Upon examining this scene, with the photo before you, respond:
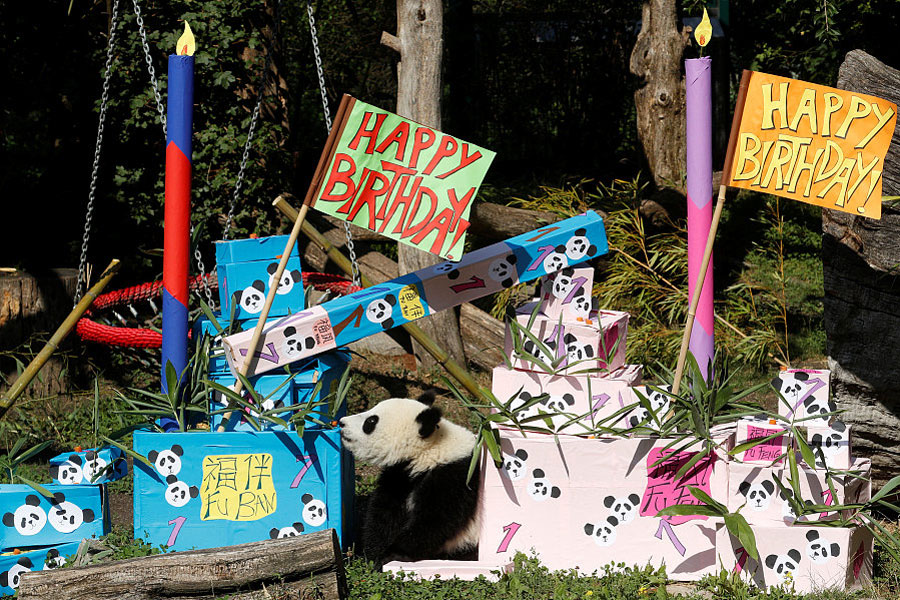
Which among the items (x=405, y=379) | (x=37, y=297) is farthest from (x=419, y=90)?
(x=37, y=297)

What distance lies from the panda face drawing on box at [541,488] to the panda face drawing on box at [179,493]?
4.38ft

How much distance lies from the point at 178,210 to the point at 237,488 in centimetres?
118

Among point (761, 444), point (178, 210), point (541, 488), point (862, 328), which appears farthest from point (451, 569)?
point (862, 328)

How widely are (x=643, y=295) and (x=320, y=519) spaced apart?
4.42 m

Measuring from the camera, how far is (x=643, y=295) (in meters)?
7.32

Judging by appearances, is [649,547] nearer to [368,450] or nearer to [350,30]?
[368,450]

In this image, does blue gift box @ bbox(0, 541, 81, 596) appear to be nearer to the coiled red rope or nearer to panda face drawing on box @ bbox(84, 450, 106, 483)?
panda face drawing on box @ bbox(84, 450, 106, 483)

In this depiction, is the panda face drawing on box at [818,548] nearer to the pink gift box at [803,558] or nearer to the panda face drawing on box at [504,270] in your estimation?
the pink gift box at [803,558]

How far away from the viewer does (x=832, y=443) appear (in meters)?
3.54

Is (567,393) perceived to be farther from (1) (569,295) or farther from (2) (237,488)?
(2) (237,488)

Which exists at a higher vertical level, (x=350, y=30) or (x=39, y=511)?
(x=350, y=30)

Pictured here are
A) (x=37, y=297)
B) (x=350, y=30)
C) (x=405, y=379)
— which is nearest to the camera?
(x=37, y=297)

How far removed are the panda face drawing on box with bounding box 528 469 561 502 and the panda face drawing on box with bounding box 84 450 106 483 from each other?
1.73 metres

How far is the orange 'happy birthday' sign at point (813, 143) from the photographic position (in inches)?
133
